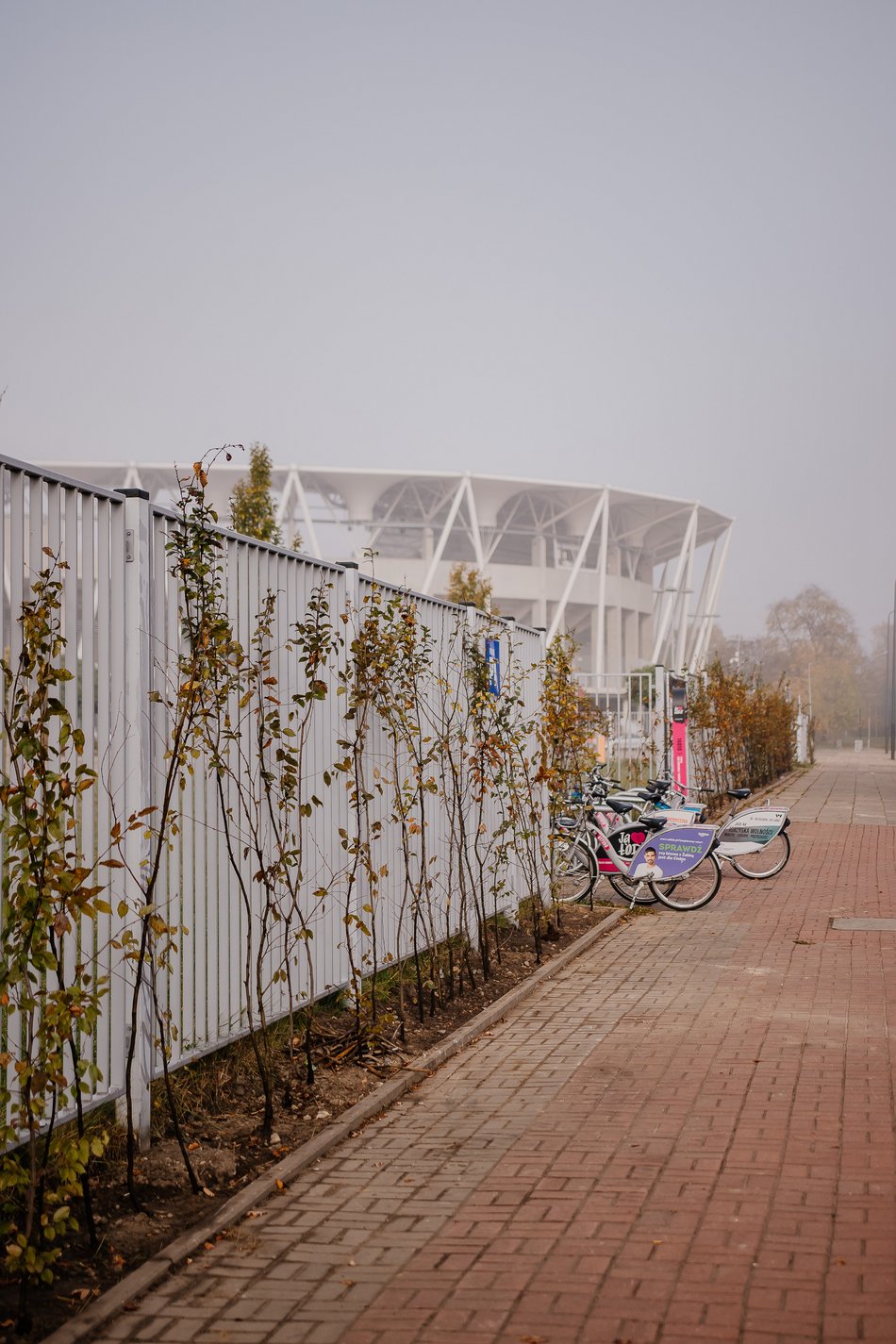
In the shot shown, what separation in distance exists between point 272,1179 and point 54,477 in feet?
8.40

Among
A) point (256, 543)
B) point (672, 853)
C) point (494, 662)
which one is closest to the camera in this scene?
point (256, 543)

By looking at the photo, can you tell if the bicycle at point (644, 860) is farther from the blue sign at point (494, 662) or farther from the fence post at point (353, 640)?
the fence post at point (353, 640)

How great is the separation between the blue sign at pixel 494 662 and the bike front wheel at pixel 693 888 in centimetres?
297

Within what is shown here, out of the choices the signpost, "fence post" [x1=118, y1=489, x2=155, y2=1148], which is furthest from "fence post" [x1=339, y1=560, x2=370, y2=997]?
the signpost

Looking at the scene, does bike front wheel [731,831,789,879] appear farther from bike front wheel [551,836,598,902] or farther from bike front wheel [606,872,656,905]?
bike front wheel [551,836,598,902]

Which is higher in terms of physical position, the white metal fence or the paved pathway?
the white metal fence

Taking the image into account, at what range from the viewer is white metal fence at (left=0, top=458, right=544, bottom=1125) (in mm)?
4758

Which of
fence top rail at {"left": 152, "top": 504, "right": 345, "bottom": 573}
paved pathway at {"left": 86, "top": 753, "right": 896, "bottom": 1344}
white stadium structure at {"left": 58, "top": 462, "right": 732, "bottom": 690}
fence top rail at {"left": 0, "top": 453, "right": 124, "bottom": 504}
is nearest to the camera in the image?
paved pathway at {"left": 86, "top": 753, "right": 896, "bottom": 1344}

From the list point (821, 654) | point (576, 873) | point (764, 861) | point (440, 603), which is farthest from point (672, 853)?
point (821, 654)

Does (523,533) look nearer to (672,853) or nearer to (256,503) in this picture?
(256,503)

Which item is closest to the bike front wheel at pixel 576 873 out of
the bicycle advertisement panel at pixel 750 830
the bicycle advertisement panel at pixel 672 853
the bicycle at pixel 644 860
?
the bicycle at pixel 644 860

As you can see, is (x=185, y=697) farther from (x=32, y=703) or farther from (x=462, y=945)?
(x=462, y=945)

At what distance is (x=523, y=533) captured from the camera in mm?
84750

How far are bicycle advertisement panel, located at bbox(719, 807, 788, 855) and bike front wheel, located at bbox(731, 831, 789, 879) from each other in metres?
0.35
